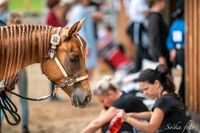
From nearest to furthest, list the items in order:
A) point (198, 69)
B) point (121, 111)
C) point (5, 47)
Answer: point (5, 47) < point (121, 111) < point (198, 69)

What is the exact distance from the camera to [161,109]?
18.0 feet

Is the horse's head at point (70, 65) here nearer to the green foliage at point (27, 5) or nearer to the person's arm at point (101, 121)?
the person's arm at point (101, 121)

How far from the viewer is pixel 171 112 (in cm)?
554

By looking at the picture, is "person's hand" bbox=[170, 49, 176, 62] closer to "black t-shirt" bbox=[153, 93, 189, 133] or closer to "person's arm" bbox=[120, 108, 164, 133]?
"black t-shirt" bbox=[153, 93, 189, 133]

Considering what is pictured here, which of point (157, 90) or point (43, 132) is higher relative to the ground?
point (157, 90)

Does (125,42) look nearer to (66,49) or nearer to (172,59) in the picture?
(172,59)

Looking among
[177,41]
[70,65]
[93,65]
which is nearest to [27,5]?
[93,65]

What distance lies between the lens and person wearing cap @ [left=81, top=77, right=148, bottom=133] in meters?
5.77

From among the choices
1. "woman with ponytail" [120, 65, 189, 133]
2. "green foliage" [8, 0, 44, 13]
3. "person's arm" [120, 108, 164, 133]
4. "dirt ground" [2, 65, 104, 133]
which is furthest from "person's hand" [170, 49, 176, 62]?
"green foliage" [8, 0, 44, 13]

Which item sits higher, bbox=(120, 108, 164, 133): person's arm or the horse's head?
the horse's head

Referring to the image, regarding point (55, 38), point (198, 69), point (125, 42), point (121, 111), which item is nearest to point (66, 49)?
point (55, 38)

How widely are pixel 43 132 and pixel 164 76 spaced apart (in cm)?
299

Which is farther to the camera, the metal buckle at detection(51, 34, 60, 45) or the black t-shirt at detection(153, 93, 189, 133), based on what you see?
the black t-shirt at detection(153, 93, 189, 133)

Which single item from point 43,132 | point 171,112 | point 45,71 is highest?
point 45,71
